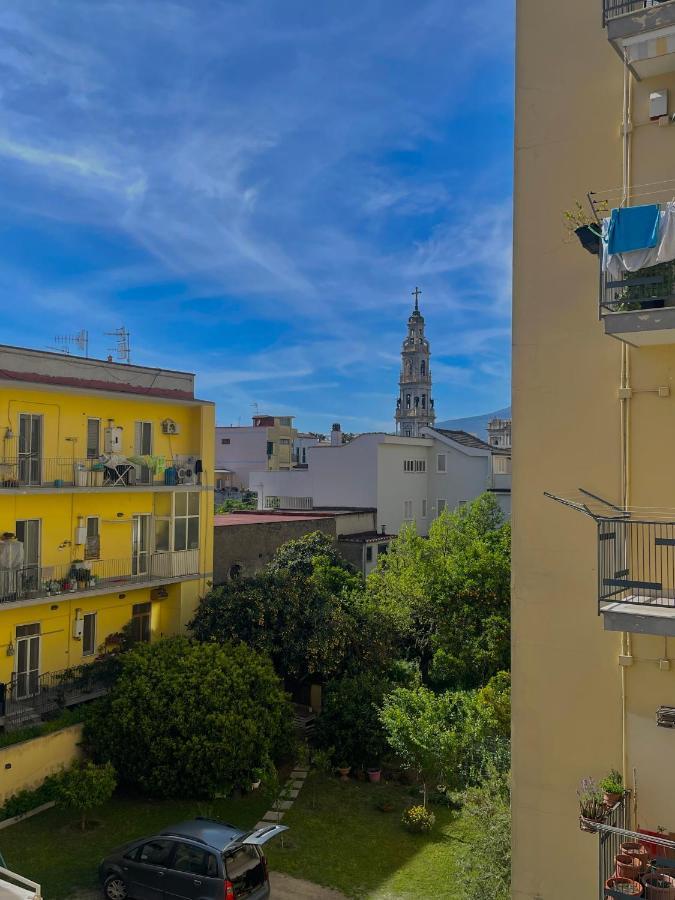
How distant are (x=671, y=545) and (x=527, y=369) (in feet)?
7.91

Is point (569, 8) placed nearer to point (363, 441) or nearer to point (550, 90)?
point (550, 90)

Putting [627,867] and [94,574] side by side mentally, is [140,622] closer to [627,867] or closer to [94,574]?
[94,574]

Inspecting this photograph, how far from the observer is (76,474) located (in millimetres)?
20531

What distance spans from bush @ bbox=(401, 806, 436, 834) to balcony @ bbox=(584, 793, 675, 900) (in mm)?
9166

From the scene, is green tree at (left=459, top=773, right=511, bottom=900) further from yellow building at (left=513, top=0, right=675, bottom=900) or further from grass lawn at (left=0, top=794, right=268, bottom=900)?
grass lawn at (left=0, top=794, right=268, bottom=900)

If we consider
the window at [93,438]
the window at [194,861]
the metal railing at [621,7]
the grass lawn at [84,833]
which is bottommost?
the grass lawn at [84,833]

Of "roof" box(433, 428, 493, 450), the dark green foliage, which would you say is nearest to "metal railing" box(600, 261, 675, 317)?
the dark green foliage

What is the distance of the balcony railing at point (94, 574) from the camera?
1864 cm

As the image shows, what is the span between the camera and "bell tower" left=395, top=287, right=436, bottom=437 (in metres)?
90.6

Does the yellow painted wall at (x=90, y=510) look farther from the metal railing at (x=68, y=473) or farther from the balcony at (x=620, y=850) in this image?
the balcony at (x=620, y=850)

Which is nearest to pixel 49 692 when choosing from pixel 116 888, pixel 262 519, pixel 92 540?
pixel 92 540

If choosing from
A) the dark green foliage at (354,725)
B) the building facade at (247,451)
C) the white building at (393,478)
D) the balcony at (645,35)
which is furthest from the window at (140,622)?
the building facade at (247,451)

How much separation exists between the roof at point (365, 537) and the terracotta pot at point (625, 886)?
2823cm

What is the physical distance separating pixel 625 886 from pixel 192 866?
8.80 meters
